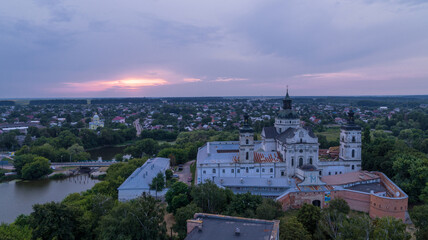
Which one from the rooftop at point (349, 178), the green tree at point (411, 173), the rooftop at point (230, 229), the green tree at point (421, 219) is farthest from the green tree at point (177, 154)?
the green tree at point (421, 219)

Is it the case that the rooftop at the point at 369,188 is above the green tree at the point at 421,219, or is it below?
below

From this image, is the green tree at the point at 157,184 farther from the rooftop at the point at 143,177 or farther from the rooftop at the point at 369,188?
the rooftop at the point at 369,188

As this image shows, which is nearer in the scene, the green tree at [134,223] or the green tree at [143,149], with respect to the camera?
the green tree at [134,223]

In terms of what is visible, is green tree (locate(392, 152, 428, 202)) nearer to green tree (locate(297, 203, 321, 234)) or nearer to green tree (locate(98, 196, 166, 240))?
green tree (locate(297, 203, 321, 234))

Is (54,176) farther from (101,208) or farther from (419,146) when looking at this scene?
(419,146)

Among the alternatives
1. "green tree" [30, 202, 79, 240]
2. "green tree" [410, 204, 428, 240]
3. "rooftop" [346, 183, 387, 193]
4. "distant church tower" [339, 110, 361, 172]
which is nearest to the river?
"green tree" [30, 202, 79, 240]

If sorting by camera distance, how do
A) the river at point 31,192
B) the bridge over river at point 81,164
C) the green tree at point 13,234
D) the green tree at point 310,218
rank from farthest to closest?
the bridge over river at point 81,164
the river at point 31,192
the green tree at point 310,218
the green tree at point 13,234

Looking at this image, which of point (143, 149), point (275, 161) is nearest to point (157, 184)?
point (275, 161)

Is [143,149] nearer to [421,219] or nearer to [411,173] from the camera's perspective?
[411,173]

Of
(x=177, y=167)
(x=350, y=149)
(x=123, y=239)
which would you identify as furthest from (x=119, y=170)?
(x=350, y=149)
